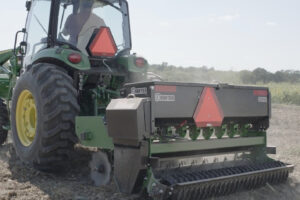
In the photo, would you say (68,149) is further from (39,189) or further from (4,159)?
(4,159)

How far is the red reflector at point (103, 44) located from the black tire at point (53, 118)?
78 cm

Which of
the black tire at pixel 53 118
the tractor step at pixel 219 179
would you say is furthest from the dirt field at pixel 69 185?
the black tire at pixel 53 118

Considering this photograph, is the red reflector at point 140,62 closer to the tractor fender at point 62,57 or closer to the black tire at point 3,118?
the tractor fender at point 62,57

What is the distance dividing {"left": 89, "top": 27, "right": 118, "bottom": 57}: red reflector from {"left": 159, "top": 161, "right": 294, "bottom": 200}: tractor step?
216cm

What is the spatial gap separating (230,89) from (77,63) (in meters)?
1.79

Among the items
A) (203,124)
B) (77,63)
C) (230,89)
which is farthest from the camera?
(77,63)

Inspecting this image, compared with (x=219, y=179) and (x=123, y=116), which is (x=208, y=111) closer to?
(x=219, y=179)

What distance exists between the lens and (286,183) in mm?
4324

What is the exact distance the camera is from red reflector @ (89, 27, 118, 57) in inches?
202

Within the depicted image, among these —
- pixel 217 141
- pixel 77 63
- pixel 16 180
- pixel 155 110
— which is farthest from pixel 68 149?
pixel 217 141

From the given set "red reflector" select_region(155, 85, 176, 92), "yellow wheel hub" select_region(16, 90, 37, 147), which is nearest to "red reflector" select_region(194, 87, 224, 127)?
"red reflector" select_region(155, 85, 176, 92)

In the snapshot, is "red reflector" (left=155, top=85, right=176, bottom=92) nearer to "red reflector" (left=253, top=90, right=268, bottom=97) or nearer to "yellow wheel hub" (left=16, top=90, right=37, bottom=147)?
"red reflector" (left=253, top=90, right=268, bottom=97)

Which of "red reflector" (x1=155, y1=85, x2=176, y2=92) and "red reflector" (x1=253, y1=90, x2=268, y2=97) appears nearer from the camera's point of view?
"red reflector" (x1=155, y1=85, x2=176, y2=92)

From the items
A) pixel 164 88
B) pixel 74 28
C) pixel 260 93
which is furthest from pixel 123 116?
pixel 74 28
